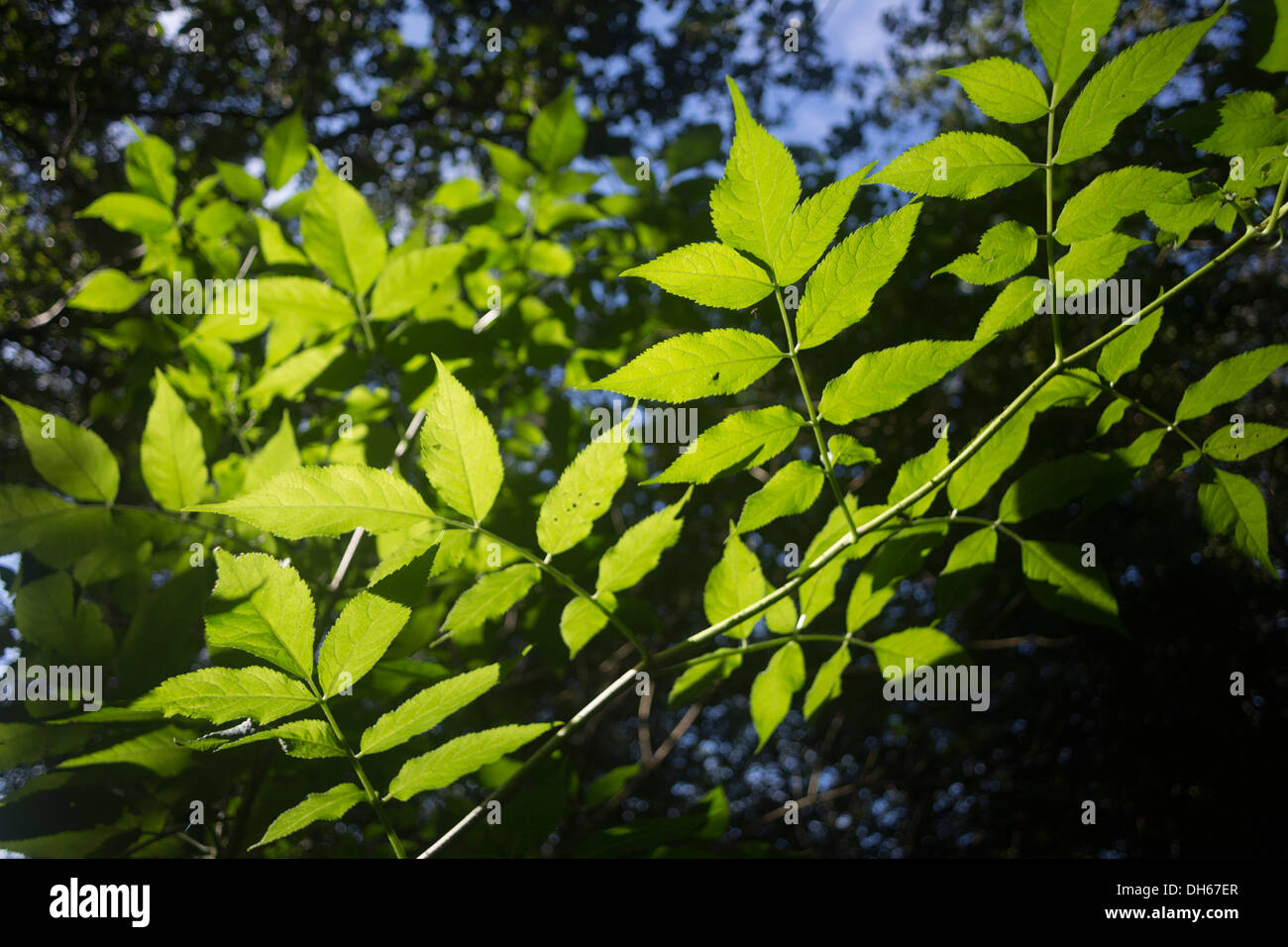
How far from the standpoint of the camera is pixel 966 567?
0.95 m

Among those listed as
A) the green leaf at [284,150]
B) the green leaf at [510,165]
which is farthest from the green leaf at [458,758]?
the green leaf at [284,150]

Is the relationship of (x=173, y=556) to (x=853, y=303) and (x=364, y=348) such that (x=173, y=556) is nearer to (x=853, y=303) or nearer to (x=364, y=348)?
(x=364, y=348)

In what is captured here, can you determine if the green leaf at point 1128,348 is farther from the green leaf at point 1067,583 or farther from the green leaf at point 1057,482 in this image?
the green leaf at point 1067,583

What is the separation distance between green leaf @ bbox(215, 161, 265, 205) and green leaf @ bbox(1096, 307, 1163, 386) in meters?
1.66

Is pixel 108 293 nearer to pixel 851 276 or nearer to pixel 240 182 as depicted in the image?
pixel 240 182

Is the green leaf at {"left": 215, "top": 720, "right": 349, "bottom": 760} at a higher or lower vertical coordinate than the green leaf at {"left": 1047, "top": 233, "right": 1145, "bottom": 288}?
lower

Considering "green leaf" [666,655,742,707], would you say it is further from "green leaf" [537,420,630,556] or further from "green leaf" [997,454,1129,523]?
"green leaf" [997,454,1129,523]

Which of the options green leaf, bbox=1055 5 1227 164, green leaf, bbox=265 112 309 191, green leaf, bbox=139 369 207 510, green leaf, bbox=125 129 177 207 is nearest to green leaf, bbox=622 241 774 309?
green leaf, bbox=1055 5 1227 164

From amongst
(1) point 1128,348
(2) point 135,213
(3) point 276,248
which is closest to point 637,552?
(1) point 1128,348

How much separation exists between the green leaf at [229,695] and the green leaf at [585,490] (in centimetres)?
31

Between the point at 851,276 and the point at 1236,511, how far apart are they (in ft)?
1.98

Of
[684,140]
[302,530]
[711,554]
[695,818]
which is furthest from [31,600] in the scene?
[711,554]

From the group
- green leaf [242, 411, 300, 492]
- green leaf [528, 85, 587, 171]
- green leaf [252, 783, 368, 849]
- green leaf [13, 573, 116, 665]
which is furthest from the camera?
green leaf [528, 85, 587, 171]

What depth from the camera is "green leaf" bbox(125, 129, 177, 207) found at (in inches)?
58.3
